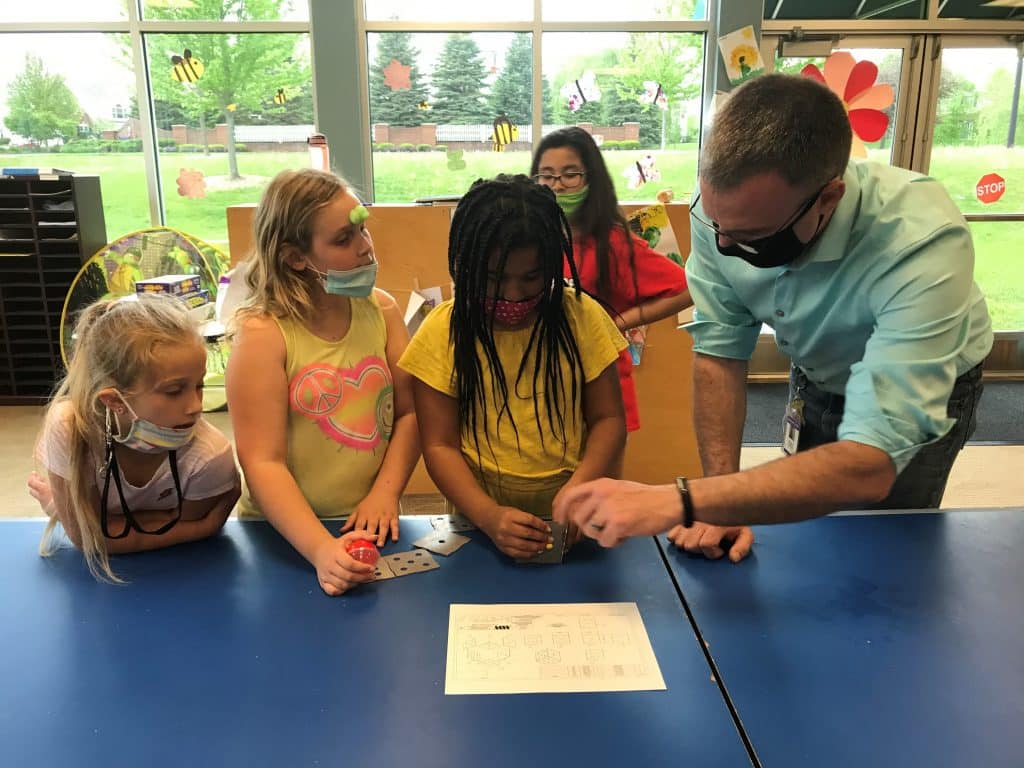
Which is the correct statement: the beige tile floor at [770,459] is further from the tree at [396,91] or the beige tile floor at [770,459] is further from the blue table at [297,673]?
the tree at [396,91]

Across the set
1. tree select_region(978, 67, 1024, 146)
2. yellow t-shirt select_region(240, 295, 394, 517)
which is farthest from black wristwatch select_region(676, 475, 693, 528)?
tree select_region(978, 67, 1024, 146)

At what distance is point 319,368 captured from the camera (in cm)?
146

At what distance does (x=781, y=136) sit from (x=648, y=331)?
1.74 meters

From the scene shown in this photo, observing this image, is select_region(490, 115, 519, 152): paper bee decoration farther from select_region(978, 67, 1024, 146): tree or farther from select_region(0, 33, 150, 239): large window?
select_region(978, 67, 1024, 146): tree

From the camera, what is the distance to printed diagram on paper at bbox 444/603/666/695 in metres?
0.96

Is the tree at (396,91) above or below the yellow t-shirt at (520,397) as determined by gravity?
above

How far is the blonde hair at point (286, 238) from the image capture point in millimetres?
1477

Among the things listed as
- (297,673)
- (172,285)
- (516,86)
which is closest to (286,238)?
(297,673)

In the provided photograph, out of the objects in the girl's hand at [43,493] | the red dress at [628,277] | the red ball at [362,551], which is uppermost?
the red dress at [628,277]

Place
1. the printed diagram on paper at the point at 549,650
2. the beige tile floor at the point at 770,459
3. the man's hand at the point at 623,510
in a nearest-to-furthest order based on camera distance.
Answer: the printed diagram on paper at the point at 549,650 < the man's hand at the point at 623,510 < the beige tile floor at the point at 770,459

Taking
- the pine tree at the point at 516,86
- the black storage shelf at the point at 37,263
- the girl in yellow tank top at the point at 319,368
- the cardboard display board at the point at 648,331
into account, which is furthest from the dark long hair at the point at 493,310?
the black storage shelf at the point at 37,263

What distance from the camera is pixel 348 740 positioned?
2.81 feet

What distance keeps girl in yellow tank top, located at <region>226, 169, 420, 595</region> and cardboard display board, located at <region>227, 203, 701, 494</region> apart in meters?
1.28

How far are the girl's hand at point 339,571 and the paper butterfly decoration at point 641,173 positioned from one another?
12.9 ft
